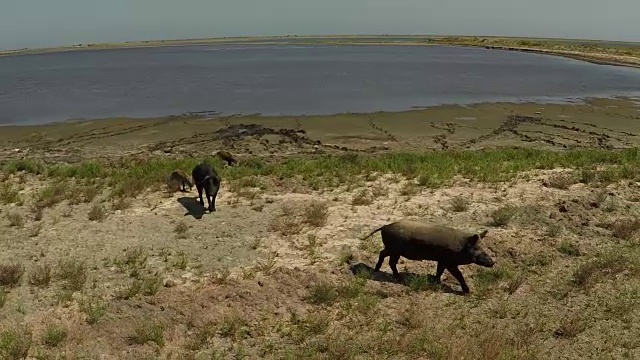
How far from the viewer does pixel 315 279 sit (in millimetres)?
9055

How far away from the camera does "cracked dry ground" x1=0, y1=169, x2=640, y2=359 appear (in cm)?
714

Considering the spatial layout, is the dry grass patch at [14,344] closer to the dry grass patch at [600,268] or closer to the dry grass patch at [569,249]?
the dry grass patch at [600,268]

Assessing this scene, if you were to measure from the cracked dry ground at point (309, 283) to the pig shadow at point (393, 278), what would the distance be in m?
0.06

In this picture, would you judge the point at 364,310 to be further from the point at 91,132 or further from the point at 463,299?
the point at 91,132

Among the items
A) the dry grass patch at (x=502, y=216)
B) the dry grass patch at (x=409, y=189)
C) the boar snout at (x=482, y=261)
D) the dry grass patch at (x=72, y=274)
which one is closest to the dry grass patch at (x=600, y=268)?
the boar snout at (x=482, y=261)

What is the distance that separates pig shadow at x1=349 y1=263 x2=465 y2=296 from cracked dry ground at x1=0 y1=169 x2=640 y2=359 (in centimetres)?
6

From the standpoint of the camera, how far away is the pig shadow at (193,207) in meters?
12.4

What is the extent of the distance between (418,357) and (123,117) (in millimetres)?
27457

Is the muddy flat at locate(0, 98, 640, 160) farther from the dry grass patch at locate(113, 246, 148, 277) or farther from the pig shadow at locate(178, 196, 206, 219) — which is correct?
the dry grass patch at locate(113, 246, 148, 277)

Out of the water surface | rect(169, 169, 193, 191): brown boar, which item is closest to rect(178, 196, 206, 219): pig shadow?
rect(169, 169, 193, 191): brown boar

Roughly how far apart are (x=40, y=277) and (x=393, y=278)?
5.83 metres

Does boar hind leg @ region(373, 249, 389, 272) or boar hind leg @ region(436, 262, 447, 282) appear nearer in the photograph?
boar hind leg @ region(436, 262, 447, 282)

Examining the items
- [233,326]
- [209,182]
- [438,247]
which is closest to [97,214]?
[209,182]

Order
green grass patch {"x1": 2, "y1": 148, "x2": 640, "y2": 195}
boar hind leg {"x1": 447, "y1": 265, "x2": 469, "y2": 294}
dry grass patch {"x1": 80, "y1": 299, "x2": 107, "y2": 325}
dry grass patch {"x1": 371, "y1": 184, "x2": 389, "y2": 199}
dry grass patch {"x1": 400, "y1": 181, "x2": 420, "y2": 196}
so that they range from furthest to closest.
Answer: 1. green grass patch {"x1": 2, "y1": 148, "x2": 640, "y2": 195}
2. dry grass patch {"x1": 400, "y1": 181, "x2": 420, "y2": 196}
3. dry grass patch {"x1": 371, "y1": 184, "x2": 389, "y2": 199}
4. boar hind leg {"x1": 447, "y1": 265, "x2": 469, "y2": 294}
5. dry grass patch {"x1": 80, "y1": 299, "x2": 107, "y2": 325}
